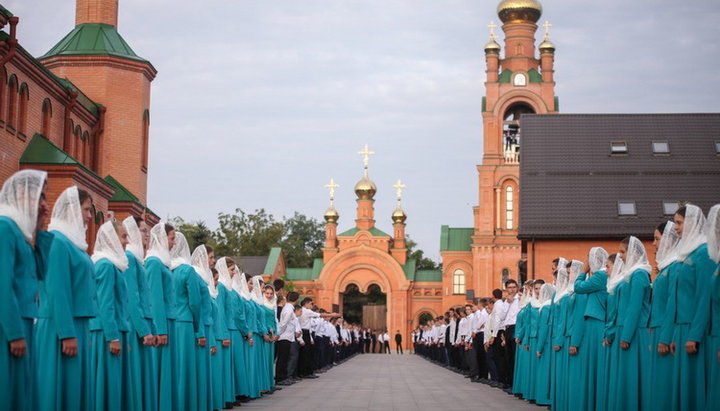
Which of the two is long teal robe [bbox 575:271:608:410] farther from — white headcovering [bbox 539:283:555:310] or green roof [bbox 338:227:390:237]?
green roof [bbox 338:227:390:237]

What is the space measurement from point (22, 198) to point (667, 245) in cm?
628

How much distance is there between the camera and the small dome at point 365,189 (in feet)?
303

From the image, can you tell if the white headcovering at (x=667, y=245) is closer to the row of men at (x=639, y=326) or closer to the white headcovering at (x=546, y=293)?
the row of men at (x=639, y=326)

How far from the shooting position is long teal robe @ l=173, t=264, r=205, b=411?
12870 mm

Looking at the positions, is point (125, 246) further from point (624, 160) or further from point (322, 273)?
point (322, 273)

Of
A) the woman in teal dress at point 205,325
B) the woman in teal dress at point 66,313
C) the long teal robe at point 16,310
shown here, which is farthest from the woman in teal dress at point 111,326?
the woman in teal dress at point 205,325

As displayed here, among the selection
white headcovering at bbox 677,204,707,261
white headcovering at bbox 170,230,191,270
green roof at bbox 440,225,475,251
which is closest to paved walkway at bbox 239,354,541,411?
white headcovering at bbox 170,230,191,270

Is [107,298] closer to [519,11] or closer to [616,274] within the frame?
[616,274]

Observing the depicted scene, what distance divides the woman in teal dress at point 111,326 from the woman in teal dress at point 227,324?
5029 mm

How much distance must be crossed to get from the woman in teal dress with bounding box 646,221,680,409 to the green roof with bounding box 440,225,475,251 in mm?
73474

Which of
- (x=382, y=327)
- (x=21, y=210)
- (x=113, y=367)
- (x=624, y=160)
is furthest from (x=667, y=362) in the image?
(x=382, y=327)

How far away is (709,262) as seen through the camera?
9.65m

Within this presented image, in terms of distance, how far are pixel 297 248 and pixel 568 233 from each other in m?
78.9

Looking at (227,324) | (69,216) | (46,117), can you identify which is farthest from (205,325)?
(46,117)
